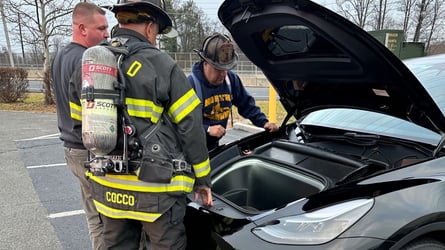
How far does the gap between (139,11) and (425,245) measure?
178cm

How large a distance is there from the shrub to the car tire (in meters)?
13.6

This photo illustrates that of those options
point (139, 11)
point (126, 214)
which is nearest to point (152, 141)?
point (126, 214)

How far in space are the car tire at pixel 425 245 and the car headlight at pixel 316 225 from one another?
268 millimetres

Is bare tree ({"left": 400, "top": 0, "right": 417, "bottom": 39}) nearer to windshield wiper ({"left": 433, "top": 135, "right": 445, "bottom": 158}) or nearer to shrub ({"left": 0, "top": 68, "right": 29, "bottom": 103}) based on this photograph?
shrub ({"left": 0, "top": 68, "right": 29, "bottom": 103})

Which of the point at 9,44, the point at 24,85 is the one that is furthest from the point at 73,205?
the point at 9,44

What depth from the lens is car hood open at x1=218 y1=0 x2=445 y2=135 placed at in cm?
189

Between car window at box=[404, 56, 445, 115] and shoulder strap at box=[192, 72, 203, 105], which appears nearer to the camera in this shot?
car window at box=[404, 56, 445, 115]

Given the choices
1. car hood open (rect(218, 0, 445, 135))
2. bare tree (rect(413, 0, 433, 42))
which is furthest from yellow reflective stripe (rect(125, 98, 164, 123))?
bare tree (rect(413, 0, 433, 42))

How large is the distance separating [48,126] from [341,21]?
8.75 m

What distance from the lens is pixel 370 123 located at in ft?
8.29

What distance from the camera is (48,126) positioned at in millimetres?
8945

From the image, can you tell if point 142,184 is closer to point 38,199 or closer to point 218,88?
point 218,88

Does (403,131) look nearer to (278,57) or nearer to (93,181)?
(278,57)

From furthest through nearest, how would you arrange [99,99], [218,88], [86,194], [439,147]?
[218,88], [86,194], [439,147], [99,99]
